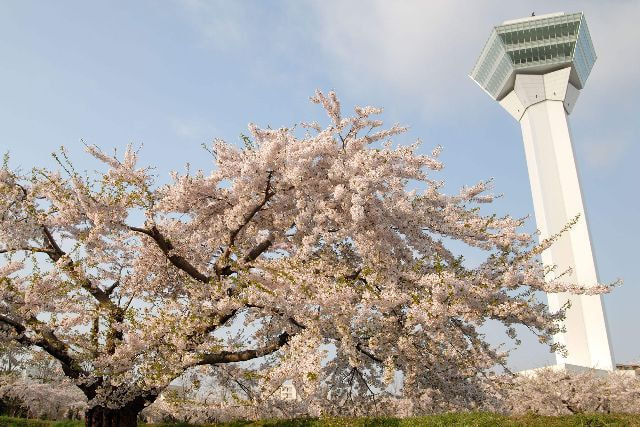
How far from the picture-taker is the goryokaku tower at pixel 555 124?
6519 cm

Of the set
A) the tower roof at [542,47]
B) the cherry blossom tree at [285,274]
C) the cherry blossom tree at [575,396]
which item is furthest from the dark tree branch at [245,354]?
the tower roof at [542,47]

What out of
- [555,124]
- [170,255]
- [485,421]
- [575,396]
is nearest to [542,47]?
[555,124]

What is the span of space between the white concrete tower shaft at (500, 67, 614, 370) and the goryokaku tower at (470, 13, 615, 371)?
0.11 meters

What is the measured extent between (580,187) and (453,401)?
64.2 m

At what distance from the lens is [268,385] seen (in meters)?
10.9

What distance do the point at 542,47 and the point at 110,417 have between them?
77779 mm

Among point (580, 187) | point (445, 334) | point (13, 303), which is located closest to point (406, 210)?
point (445, 334)

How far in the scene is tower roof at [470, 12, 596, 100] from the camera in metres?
74.2

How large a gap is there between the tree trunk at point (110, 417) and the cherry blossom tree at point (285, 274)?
0.05 meters

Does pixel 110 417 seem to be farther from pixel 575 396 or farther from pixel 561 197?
pixel 561 197

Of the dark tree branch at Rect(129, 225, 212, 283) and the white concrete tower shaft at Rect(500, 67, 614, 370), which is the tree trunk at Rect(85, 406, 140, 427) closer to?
the dark tree branch at Rect(129, 225, 212, 283)

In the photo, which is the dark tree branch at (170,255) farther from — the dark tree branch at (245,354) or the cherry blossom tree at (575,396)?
the cherry blossom tree at (575,396)

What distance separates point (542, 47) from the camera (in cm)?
7594

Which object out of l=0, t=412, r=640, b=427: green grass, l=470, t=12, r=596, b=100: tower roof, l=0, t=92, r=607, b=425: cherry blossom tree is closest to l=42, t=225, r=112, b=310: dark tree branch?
l=0, t=92, r=607, b=425: cherry blossom tree
